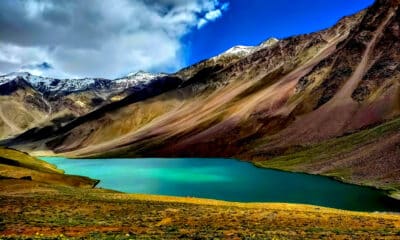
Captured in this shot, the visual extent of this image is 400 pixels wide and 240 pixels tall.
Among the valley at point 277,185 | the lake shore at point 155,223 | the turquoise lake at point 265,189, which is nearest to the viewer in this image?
the lake shore at point 155,223

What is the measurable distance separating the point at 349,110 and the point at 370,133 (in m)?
36.0

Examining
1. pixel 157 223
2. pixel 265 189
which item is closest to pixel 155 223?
pixel 157 223

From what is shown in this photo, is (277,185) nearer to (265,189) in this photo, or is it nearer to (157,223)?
(265,189)

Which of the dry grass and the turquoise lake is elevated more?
the turquoise lake

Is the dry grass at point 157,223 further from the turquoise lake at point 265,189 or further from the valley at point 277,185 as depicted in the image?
the turquoise lake at point 265,189

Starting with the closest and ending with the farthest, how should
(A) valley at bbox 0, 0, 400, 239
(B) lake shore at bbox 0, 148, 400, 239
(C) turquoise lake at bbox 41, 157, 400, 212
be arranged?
(B) lake shore at bbox 0, 148, 400, 239 → (A) valley at bbox 0, 0, 400, 239 → (C) turquoise lake at bbox 41, 157, 400, 212

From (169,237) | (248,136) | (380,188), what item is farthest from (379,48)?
(169,237)

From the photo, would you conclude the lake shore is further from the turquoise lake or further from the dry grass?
the turquoise lake

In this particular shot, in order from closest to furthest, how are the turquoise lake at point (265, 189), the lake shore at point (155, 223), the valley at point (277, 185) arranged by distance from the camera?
1. the lake shore at point (155, 223)
2. the valley at point (277, 185)
3. the turquoise lake at point (265, 189)

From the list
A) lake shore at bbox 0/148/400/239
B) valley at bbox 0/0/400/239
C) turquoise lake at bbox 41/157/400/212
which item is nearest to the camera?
lake shore at bbox 0/148/400/239

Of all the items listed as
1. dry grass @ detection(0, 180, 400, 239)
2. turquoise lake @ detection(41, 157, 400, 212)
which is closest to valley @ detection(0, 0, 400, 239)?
dry grass @ detection(0, 180, 400, 239)

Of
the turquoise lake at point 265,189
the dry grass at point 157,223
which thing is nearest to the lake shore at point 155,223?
the dry grass at point 157,223

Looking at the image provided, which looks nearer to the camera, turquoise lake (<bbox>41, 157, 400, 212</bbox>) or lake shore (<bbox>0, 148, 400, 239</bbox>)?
lake shore (<bbox>0, 148, 400, 239</bbox>)

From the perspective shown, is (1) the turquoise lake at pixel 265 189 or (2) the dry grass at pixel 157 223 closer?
(2) the dry grass at pixel 157 223
